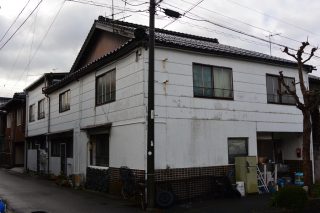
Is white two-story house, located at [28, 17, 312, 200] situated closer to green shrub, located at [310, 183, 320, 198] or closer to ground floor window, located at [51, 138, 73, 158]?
ground floor window, located at [51, 138, 73, 158]

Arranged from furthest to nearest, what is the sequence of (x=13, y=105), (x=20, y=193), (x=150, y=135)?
(x=13, y=105)
(x=20, y=193)
(x=150, y=135)

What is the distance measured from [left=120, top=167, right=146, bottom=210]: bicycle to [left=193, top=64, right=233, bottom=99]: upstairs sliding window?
4.02 meters

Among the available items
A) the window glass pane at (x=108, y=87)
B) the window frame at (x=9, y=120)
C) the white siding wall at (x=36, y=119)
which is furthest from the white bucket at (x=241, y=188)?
the window frame at (x=9, y=120)

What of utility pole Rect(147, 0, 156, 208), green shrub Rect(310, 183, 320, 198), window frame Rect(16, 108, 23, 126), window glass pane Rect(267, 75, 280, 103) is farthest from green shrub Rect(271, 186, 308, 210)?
window frame Rect(16, 108, 23, 126)

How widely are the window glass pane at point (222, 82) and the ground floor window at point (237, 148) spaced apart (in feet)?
6.33

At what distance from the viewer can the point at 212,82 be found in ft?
50.7

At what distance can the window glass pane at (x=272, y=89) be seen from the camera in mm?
17672

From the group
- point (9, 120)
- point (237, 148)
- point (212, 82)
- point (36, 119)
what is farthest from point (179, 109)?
point (9, 120)

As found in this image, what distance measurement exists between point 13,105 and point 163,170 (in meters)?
26.1

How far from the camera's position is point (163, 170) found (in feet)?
43.6

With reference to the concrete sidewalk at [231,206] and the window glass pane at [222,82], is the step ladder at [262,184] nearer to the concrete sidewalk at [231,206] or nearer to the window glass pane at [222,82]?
the concrete sidewalk at [231,206]

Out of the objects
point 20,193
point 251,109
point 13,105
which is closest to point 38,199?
point 20,193

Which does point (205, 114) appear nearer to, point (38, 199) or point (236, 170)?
point (236, 170)

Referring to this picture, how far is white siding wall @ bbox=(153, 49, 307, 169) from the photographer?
1370 cm
